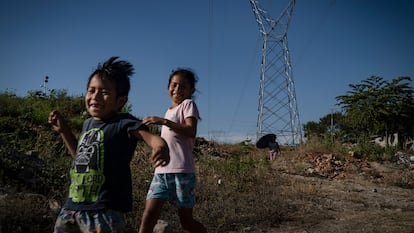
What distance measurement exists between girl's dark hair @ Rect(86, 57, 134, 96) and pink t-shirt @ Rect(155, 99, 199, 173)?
647 mm

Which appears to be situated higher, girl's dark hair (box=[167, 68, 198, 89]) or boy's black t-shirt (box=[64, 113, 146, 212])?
girl's dark hair (box=[167, 68, 198, 89])

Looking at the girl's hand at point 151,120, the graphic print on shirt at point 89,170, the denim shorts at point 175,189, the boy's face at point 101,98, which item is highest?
the boy's face at point 101,98

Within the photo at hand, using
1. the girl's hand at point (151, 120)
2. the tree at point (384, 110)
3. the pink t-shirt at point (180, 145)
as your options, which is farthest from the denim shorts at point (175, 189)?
the tree at point (384, 110)

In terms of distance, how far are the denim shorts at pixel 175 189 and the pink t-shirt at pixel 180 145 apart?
0.04 metres

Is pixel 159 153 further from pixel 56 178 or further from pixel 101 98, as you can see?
pixel 56 178

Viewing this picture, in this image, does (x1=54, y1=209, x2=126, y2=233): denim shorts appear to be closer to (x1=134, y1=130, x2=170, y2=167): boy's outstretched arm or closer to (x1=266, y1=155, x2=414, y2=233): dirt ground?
(x1=134, y1=130, x2=170, y2=167): boy's outstretched arm

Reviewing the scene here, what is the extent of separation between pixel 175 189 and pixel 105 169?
793 millimetres

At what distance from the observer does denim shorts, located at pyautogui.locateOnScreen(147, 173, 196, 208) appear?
224 centimetres

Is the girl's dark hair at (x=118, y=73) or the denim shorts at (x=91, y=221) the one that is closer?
the denim shorts at (x=91, y=221)

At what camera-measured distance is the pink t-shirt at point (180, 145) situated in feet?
7.44

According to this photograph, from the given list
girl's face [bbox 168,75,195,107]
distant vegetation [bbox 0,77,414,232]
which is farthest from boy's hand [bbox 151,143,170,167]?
distant vegetation [bbox 0,77,414,232]

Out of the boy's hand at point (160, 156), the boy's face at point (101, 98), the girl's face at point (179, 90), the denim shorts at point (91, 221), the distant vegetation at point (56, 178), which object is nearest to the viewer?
the boy's hand at point (160, 156)

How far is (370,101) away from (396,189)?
1520 centimetres

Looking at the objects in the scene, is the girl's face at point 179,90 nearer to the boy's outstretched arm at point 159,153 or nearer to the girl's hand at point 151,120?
the girl's hand at point 151,120
